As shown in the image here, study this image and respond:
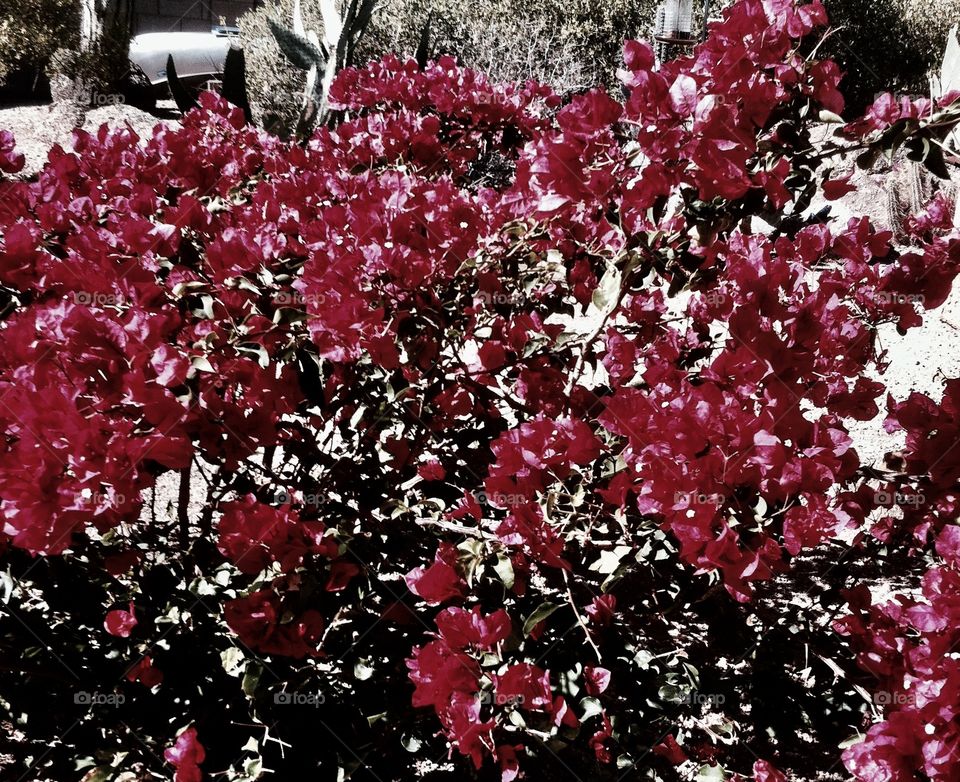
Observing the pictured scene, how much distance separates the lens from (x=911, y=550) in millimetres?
1990

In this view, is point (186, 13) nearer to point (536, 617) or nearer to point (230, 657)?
point (230, 657)

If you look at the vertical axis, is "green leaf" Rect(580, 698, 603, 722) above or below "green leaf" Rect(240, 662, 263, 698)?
below

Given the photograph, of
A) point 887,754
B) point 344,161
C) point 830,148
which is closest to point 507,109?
point 344,161

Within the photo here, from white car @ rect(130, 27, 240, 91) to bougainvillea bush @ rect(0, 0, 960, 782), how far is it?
29.9 ft

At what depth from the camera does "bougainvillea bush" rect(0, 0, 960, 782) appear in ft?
4.19

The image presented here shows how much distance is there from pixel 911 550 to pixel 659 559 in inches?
31.1

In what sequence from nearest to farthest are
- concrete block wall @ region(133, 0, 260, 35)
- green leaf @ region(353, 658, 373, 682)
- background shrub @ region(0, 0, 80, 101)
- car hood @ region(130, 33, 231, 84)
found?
green leaf @ region(353, 658, 373, 682) < background shrub @ region(0, 0, 80, 101) < car hood @ region(130, 33, 231, 84) < concrete block wall @ region(133, 0, 260, 35)

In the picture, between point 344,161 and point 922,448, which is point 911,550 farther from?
point 344,161

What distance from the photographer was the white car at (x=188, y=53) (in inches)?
401

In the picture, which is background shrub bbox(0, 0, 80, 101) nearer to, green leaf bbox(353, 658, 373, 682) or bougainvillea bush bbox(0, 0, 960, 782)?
bougainvillea bush bbox(0, 0, 960, 782)

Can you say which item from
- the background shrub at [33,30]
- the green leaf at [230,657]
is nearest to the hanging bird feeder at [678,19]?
the green leaf at [230,657]

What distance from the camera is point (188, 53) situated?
1048 centimetres

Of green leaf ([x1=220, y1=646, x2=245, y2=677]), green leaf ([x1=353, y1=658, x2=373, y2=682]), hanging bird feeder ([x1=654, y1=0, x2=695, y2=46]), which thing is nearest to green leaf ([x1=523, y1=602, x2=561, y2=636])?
green leaf ([x1=353, y1=658, x2=373, y2=682])

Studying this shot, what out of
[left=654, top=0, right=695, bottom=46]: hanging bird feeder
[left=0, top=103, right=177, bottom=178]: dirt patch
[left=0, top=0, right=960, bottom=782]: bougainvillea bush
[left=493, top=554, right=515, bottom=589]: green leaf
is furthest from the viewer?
[left=0, top=103, right=177, bottom=178]: dirt patch
